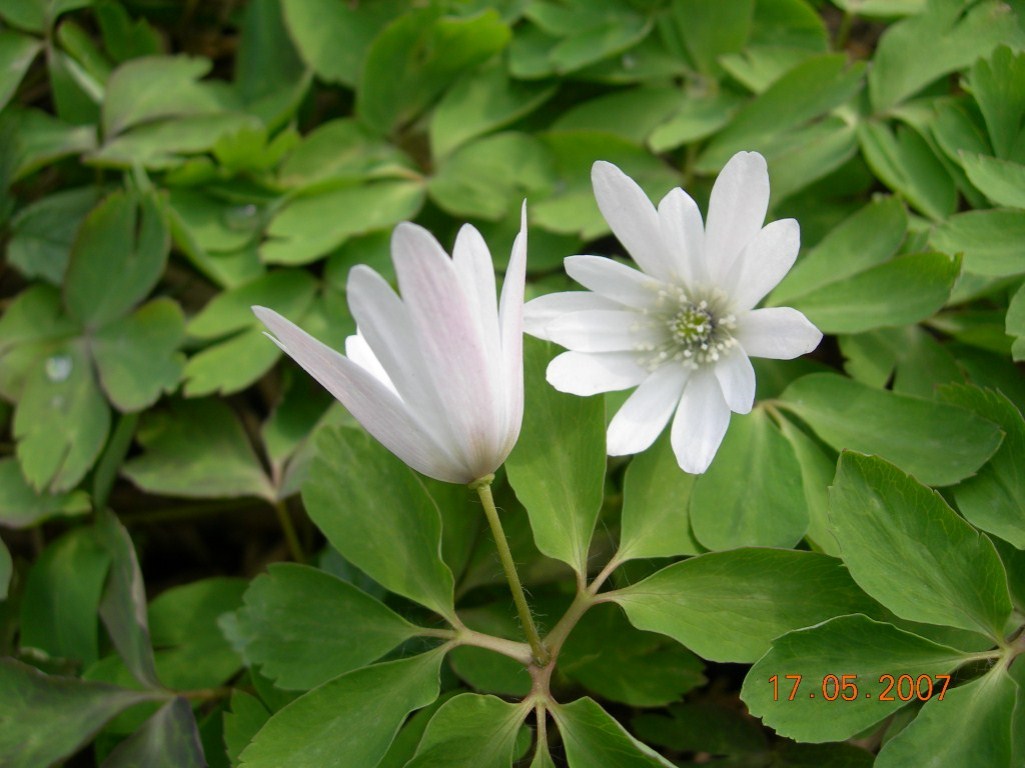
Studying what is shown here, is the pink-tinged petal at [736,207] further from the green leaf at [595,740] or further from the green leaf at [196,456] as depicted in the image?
the green leaf at [196,456]

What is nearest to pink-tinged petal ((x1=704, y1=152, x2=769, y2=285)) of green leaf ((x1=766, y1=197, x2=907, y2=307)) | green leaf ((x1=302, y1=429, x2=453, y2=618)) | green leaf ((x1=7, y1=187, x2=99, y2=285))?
green leaf ((x1=766, y1=197, x2=907, y2=307))

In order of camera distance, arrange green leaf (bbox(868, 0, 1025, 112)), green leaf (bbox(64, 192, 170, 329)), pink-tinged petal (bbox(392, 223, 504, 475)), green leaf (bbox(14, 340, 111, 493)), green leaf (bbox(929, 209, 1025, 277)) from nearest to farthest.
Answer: pink-tinged petal (bbox(392, 223, 504, 475)) < green leaf (bbox(929, 209, 1025, 277)) < green leaf (bbox(868, 0, 1025, 112)) < green leaf (bbox(14, 340, 111, 493)) < green leaf (bbox(64, 192, 170, 329))

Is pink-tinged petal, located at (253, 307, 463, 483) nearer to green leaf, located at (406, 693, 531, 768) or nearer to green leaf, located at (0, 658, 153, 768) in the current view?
green leaf, located at (406, 693, 531, 768)

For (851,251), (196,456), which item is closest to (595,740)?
(851,251)

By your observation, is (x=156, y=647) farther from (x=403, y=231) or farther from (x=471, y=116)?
(x=471, y=116)

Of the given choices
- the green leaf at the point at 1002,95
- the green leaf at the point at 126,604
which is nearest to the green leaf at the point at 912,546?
the green leaf at the point at 1002,95

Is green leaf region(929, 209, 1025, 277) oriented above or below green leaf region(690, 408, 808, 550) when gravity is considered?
above
